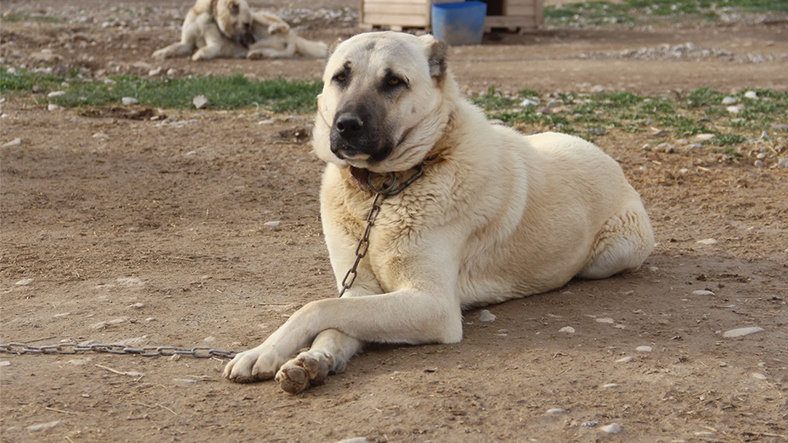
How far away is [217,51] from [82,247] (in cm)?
931

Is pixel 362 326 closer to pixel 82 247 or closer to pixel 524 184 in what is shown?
pixel 524 184

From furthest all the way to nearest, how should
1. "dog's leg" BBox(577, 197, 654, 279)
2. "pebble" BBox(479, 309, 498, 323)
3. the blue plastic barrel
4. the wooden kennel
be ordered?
the wooden kennel
the blue plastic barrel
"dog's leg" BBox(577, 197, 654, 279)
"pebble" BBox(479, 309, 498, 323)

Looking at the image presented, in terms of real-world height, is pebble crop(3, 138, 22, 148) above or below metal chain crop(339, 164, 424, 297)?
below

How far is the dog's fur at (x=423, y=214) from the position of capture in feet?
12.0

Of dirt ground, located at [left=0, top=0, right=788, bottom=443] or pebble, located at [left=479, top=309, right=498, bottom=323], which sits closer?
dirt ground, located at [left=0, top=0, right=788, bottom=443]

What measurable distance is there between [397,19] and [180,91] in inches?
277

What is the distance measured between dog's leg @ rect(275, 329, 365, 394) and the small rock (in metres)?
6.24

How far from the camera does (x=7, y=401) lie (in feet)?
10.2

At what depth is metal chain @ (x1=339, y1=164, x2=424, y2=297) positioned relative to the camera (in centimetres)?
397

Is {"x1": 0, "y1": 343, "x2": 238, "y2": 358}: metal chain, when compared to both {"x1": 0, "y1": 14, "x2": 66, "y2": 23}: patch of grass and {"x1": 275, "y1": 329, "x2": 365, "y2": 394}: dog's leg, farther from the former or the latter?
{"x1": 0, "y1": 14, "x2": 66, "y2": 23}: patch of grass

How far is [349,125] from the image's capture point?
3.79 meters

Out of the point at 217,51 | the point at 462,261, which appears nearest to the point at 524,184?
the point at 462,261

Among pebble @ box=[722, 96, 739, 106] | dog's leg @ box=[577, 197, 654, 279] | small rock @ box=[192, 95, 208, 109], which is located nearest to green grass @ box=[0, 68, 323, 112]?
small rock @ box=[192, 95, 208, 109]

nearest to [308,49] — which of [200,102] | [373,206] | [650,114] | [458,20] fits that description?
[458,20]
